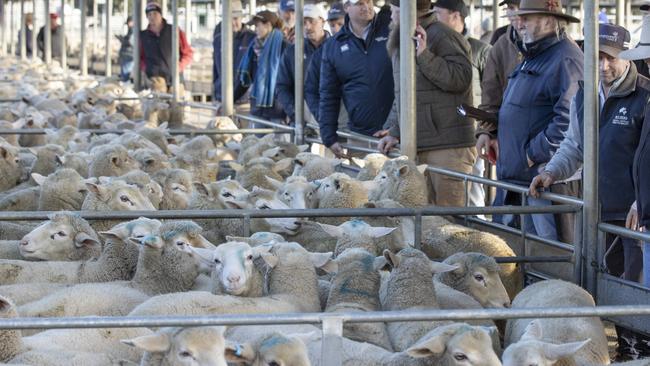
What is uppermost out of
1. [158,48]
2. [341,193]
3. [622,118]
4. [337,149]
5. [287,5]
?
[287,5]

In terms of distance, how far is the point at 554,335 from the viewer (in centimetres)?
509

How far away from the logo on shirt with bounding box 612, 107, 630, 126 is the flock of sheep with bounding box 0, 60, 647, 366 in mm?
904

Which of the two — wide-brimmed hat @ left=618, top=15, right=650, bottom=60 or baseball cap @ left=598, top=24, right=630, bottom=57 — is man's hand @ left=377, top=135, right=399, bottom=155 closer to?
baseball cap @ left=598, top=24, right=630, bottom=57

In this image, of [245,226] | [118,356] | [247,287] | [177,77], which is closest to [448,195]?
[245,226]

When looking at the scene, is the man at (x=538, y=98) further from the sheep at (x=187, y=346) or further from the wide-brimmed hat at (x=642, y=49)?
the sheep at (x=187, y=346)

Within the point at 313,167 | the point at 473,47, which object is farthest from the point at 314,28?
the point at 313,167

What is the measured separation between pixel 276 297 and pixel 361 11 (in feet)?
14.1

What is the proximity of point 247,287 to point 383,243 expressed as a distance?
1.09m

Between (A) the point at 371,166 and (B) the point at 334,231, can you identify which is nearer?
(B) the point at 334,231

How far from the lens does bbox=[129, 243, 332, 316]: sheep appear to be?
5.25 m

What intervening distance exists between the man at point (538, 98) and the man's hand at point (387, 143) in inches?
59.5

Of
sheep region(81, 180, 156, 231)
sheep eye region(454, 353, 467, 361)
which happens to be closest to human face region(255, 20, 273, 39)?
sheep region(81, 180, 156, 231)

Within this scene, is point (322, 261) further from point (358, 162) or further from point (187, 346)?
point (358, 162)

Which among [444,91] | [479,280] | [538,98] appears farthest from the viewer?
[444,91]
